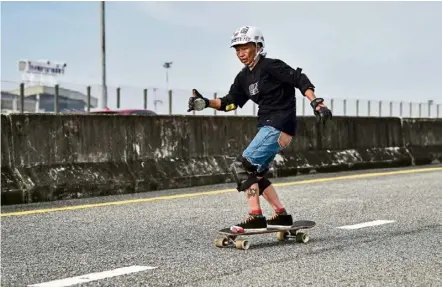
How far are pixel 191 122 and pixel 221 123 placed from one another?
69 centimetres

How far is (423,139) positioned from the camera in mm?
18203

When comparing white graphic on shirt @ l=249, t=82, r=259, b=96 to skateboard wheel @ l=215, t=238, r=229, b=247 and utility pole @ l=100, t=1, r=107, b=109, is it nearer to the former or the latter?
skateboard wheel @ l=215, t=238, r=229, b=247

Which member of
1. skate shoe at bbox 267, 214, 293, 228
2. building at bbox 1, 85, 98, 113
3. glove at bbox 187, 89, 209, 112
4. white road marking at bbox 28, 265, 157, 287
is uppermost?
building at bbox 1, 85, 98, 113

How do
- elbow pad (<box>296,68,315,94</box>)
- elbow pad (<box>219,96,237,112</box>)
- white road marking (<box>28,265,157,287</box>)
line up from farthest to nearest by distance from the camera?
1. elbow pad (<box>219,96,237,112</box>)
2. elbow pad (<box>296,68,315,94</box>)
3. white road marking (<box>28,265,157,287</box>)

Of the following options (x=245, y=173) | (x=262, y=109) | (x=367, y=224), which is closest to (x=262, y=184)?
(x=245, y=173)

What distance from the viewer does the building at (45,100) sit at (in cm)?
3178

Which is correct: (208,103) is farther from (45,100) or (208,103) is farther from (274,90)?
(45,100)

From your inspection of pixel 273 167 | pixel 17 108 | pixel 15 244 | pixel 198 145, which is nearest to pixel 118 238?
pixel 15 244

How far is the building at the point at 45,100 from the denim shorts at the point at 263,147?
78.9 ft

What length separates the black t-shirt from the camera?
22.7 feet

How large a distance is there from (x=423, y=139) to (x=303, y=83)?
1194 centimetres

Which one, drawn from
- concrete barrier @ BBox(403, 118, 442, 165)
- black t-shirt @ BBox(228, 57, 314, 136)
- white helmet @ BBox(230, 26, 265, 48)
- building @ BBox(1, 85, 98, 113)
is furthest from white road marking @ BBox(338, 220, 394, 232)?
building @ BBox(1, 85, 98, 113)

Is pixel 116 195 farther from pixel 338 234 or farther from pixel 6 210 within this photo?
pixel 338 234

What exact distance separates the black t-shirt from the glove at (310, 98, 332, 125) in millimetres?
330
